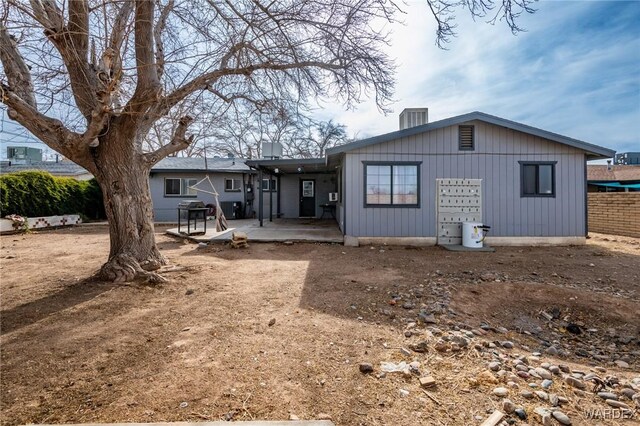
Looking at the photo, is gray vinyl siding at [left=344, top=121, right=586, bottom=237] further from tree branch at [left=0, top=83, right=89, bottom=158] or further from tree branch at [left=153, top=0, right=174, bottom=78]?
tree branch at [left=0, top=83, right=89, bottom=158]

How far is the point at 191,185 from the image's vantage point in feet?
50.2

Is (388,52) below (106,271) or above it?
above

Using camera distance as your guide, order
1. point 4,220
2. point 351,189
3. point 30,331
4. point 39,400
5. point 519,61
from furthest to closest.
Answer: point 4,220 → point 351,189 → point 519,61 → point 30,331 → point 39,400

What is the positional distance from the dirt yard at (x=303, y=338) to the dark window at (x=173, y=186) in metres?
9.22

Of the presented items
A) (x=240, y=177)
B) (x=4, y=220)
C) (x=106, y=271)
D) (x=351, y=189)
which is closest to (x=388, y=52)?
(x=351, y=189)

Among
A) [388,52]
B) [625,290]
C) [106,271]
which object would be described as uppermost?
[388,52]

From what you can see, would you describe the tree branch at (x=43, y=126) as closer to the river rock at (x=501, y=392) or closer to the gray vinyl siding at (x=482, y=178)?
the river rock at (x=501, y=392)

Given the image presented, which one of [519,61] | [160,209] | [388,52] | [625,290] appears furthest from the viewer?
[160,209]

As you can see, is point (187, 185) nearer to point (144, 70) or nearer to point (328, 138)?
point (144, 70)

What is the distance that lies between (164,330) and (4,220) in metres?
11.8

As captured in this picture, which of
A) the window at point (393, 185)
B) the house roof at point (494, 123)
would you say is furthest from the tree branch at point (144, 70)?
the window at point (393, 185)

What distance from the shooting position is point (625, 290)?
470cm

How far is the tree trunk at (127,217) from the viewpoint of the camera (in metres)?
4.75

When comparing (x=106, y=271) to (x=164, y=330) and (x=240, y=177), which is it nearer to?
(x=164, y=330)
